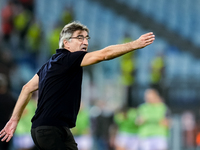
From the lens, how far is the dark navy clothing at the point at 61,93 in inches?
173

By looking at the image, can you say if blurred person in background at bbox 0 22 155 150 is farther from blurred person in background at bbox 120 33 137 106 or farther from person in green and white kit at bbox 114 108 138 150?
blurred person in background at bbox 120 33 137 106

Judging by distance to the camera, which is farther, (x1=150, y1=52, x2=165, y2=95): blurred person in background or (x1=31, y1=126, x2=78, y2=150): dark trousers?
(x1=150, y1=52, x2=165, y2=95): blurred person in background

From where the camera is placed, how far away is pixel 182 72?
1745 cm

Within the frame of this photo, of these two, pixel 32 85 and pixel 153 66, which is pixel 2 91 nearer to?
pixel 32 85

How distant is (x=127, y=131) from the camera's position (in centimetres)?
Result: 1221

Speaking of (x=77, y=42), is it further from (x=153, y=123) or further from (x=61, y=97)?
(x=153, y=123)

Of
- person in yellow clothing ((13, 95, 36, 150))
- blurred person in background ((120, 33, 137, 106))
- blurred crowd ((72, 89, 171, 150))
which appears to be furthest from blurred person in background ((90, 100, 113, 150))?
person in yellow clothing ((13, 95, 36, 150))

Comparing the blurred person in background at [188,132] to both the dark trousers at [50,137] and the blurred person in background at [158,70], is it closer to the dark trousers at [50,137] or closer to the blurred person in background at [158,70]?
the blurred person in background at [158,70]

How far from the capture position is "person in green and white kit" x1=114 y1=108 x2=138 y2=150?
12117mm

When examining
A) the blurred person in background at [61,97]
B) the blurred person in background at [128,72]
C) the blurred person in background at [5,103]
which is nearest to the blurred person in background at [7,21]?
the blurred person in background at [128,72]

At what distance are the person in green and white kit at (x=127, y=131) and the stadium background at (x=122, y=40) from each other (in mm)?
1100

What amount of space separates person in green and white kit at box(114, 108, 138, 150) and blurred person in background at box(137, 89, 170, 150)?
90cm

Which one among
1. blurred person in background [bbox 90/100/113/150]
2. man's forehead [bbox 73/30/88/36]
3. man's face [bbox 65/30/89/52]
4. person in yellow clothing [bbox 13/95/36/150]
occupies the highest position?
man's forehead [bbox 73/30/88/36]

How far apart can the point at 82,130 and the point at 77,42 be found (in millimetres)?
7038
